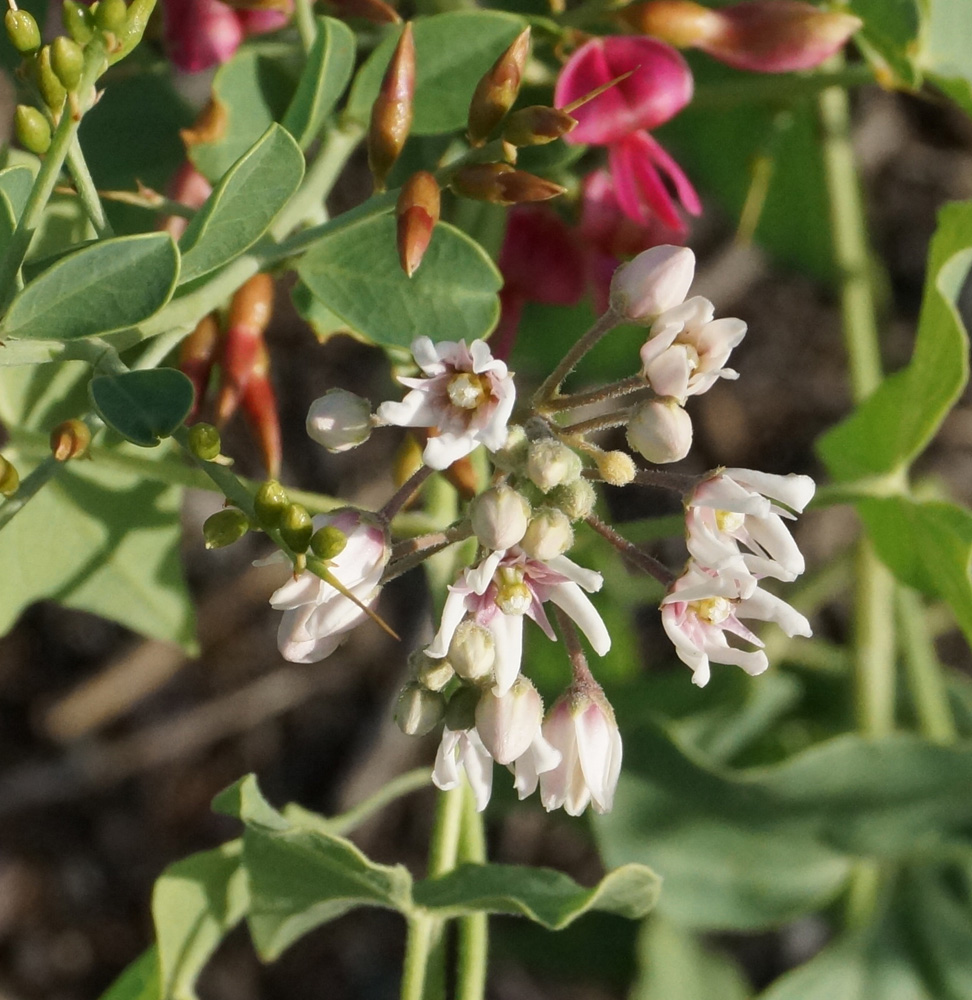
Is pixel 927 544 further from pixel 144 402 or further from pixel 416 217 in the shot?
pixel 144 402

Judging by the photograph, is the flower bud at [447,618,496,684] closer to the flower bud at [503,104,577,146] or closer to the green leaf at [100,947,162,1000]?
the flower bud at [503,104,577,146]

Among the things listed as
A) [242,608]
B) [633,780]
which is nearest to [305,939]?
[242,608]

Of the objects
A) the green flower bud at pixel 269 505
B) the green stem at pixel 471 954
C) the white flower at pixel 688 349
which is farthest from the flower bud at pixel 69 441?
the green stem at pixel 471 954

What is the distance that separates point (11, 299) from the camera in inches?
28.9

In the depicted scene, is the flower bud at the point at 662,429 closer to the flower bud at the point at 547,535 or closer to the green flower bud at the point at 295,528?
the flower bud at the point at 547,535

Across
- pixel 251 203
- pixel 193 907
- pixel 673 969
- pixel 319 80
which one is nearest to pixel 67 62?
pixel 251 203

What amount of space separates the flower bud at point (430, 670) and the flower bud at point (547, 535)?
4.1 inches

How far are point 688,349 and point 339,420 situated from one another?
8.9 inches

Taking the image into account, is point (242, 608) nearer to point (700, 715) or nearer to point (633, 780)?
point (700, 715)

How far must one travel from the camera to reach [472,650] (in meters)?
0.78

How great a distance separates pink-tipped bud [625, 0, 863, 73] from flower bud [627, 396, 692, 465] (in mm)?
391

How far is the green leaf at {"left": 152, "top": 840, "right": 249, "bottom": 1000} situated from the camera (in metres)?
1.09

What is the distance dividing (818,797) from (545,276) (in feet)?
2.07

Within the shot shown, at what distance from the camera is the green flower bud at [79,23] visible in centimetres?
69
